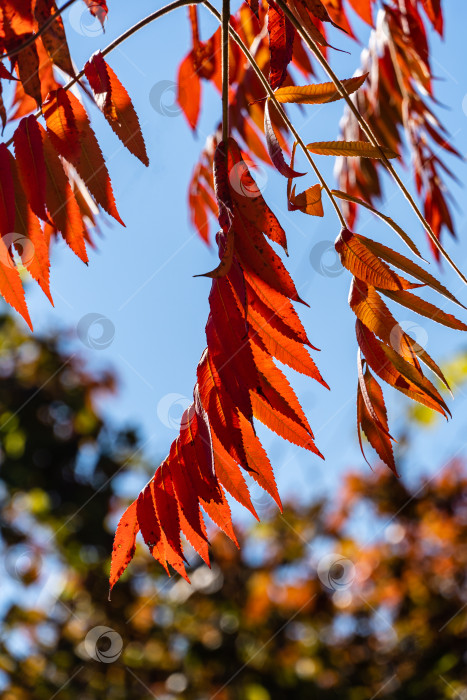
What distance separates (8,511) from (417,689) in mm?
3707

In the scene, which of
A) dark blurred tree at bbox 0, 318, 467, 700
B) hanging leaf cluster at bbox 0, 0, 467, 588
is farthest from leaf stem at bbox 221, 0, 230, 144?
dark blurred tree at bbox 0, 318, 467, 700

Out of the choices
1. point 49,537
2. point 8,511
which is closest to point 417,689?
point 49,537

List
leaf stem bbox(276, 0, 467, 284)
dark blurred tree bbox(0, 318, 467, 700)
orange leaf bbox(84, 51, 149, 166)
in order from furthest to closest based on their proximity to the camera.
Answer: dark blurred tree bbox(0, 318, 467, 700)
orange leaf bbox(84, 51, 149, 166)
leaf stem bbox(276, 0, 467, 284)

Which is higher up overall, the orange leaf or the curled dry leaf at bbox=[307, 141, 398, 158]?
the curled dry leaf at bbox=[307, 141, 398, 158]

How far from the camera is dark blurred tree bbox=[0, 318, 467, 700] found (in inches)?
180

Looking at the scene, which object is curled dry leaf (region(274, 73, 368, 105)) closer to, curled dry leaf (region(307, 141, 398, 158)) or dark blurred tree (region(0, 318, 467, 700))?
curled dry leaf (region(307, 141, 398, 158))

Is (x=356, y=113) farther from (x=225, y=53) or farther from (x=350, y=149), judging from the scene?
(x=225, y=53)

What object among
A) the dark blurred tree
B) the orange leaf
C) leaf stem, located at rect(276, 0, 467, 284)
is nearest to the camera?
leaf stem, located at rect(276, 0, 467, 284)

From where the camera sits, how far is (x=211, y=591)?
5.18 metres

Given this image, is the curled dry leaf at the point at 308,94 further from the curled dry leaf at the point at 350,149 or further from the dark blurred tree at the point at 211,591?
the dark blurred tree at the point at 211,591

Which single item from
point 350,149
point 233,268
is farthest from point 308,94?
point 233,268

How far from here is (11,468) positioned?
560cm

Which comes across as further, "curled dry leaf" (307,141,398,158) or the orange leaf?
the orange leaf

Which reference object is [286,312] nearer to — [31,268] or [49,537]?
[31,268]
